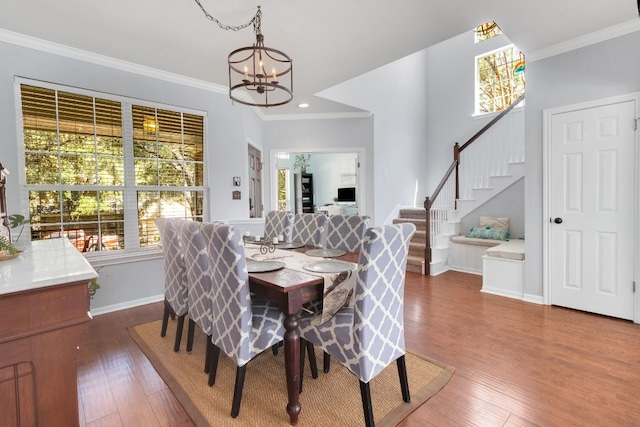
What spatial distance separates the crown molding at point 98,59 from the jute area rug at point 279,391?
114 inches

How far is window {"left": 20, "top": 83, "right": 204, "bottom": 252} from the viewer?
9.55 feet

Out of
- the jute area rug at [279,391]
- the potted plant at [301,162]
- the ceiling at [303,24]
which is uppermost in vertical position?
the ceiling at [303,24]

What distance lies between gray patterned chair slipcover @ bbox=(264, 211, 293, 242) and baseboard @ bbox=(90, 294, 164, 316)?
4.94 ft

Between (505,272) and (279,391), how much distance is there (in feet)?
9.81

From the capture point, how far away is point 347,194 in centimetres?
923

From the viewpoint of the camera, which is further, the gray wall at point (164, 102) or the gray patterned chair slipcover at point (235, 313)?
the gray wall at point (164, 102)

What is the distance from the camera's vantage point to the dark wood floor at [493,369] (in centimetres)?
167

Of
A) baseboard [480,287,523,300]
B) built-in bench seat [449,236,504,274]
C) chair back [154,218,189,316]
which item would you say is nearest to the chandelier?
chair back [154,218,189,316]

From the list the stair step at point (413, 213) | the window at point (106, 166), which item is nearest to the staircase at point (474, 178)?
the stair step at point (413, 213)

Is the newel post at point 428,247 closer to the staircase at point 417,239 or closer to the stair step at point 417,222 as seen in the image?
the staircase at point 417,239

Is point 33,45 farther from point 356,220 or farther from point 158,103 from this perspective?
point 356,220

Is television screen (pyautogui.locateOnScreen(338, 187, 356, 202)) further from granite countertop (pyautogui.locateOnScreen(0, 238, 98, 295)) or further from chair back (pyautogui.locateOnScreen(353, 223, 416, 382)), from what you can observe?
granite countertop (pyautogui.locateOnScreen(0, 238, 98, 295))

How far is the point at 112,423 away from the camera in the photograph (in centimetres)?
165

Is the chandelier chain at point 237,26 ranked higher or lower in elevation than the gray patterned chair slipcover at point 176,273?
higher
